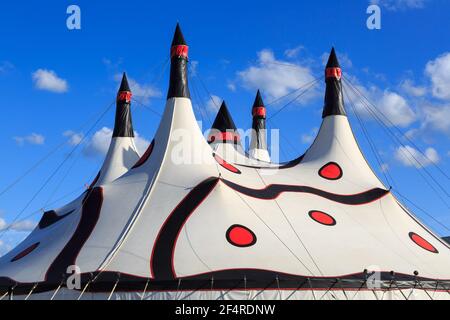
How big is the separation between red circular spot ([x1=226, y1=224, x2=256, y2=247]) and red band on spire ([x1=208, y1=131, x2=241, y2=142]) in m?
9.73

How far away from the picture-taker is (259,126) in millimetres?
28156

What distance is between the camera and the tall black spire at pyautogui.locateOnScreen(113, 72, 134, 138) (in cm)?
2105

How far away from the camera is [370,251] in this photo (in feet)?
47.2

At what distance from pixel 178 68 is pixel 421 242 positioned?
8.74m

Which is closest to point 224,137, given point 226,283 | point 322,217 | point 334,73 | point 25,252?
point 334,73

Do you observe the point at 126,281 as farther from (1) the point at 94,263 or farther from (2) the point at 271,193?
(2) the point at 271,193

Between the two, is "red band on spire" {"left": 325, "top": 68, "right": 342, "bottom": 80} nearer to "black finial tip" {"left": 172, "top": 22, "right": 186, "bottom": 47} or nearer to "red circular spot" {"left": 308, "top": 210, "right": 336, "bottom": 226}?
"black finial tip" {"left": 172, "top": 22, "right": 186, "bottom": 47}

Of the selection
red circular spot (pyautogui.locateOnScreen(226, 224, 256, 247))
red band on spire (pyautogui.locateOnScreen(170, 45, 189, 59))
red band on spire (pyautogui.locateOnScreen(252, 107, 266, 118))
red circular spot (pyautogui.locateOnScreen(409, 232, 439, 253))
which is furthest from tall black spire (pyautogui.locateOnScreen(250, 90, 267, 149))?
red circular spot (pyautogui.locateOnScreen(226, 224, 256, 247))

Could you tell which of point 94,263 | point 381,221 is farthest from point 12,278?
point 381,221

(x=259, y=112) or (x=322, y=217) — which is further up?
(x=259, y=112)

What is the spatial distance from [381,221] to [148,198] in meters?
6.50

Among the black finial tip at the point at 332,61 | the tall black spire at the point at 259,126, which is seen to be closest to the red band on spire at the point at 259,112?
the tall black spire at the point at 259,126

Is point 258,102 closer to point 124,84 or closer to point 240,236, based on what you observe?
point 124,84

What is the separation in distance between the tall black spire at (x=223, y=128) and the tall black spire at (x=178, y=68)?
5.78 m
